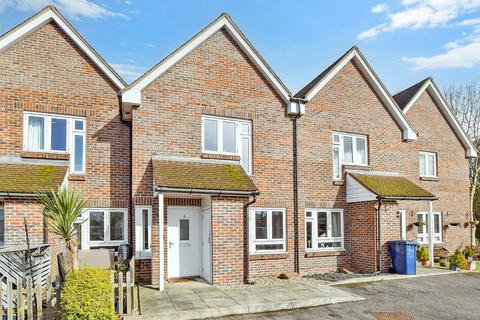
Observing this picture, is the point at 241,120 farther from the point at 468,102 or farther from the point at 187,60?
the point at 468,102

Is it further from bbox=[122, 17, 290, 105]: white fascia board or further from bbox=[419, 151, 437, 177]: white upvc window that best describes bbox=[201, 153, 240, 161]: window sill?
bbox=[419, 151, 437, 177]: white upvc window

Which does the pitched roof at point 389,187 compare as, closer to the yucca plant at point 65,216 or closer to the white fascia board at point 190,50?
the white fascia board at point 190,50

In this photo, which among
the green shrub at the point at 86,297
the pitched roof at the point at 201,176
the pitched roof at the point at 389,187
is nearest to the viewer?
the green shrub at the point at 86,297

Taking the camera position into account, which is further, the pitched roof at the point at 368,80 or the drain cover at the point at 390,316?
the pitched roof at the point at 368,80

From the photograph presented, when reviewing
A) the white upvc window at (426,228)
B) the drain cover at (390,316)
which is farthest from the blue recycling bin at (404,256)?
the drain cover at (390,316)

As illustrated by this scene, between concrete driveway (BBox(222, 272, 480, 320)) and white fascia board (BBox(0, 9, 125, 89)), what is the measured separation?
853 centimetres

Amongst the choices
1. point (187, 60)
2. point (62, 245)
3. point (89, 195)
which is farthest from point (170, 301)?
point (187, 60)

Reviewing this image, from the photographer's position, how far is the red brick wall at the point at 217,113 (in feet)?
38.5

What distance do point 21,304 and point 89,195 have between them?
4.70 m

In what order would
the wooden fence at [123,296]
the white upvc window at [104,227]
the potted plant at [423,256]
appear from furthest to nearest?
the potted plant at [423,256], the white upvc window at [104,227], the wooden fence at [123,296]

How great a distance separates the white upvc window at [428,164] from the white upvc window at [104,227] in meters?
13.8

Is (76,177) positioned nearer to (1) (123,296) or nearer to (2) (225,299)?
(1) (123,296)

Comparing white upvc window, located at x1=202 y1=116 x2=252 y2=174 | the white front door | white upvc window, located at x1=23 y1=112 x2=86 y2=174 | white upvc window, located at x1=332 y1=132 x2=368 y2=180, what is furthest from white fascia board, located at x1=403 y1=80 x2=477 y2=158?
white upvc window, located at x1=23 y1=112 x2=86 y2=174

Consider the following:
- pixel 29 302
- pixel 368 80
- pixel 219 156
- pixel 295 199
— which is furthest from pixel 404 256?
pixel 29 302
